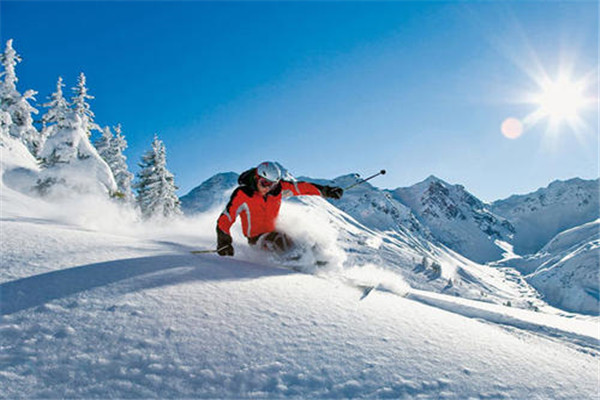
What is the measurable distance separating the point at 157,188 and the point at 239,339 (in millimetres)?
27291

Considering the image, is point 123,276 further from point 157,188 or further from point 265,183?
point 157,188

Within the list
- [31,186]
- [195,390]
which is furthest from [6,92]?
[195,390]

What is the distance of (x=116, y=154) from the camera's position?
103ft

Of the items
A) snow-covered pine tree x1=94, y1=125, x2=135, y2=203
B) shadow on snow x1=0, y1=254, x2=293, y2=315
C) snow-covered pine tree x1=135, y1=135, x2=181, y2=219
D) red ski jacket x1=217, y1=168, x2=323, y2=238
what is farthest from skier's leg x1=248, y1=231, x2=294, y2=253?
snow-covered pine tree x1=94, y1=125, x2=135, y2=203

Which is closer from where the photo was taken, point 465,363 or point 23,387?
point 23,387

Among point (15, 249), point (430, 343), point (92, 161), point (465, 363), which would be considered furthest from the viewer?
point (92, 161)

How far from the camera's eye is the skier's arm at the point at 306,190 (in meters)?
7.14

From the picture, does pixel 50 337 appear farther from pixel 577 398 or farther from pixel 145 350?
pixel 577 398

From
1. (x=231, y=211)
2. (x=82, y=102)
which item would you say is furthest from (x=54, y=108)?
(x=231, y=211)

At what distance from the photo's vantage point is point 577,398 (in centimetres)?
250

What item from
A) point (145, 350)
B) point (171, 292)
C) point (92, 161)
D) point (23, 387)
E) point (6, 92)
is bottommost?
point (23, 387)

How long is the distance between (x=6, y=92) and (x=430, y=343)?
96.1 ft

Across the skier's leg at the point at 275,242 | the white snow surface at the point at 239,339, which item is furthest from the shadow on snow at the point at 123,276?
the skier's leg at the point at 275,242

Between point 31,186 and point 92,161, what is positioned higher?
point 92,161
